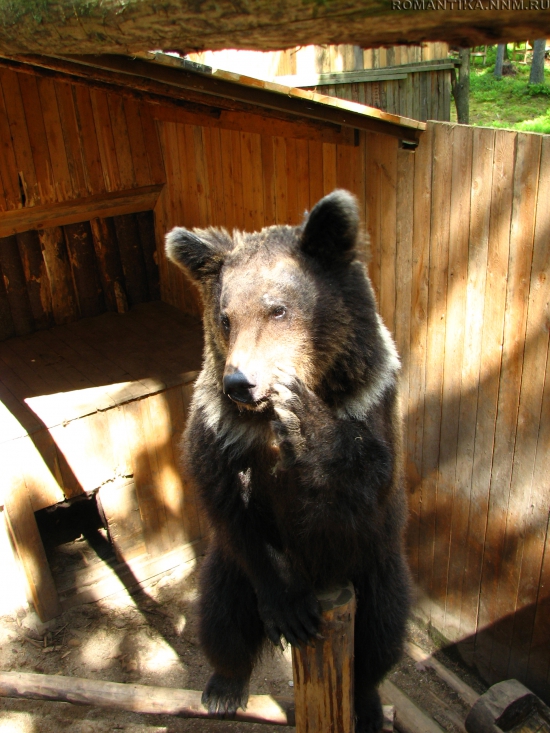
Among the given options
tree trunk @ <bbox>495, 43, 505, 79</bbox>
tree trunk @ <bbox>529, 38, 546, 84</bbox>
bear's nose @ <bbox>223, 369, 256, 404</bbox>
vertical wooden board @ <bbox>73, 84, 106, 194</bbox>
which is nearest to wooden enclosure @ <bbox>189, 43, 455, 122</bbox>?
vertical wooden board @ <bbox>73, 84, 106, 194</bbox>

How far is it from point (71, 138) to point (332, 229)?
4.60 metres

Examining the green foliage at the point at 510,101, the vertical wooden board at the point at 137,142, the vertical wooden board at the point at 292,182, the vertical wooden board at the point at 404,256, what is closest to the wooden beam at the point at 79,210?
the vertical wooden board at the point at 137,142

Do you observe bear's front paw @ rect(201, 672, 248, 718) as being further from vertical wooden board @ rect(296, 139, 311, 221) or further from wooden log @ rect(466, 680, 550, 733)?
vertical wooden board @ rect(296, 139, 311, 221)

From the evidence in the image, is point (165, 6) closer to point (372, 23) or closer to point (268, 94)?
point (372, 23)

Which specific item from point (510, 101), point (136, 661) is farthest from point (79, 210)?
point (510, 101)

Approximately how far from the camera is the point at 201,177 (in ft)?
20.2

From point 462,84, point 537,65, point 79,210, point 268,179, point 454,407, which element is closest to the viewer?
point 454,407

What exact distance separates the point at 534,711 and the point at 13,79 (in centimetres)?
648

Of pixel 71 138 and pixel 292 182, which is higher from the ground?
pixel 71 138

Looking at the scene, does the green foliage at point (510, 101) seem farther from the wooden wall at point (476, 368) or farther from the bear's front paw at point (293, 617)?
the bear's front paw at point (293, 617)

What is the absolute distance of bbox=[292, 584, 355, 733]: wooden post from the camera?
7.92 ft

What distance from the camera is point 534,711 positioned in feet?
13.1

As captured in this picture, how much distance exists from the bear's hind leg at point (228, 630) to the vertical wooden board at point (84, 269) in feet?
14.2

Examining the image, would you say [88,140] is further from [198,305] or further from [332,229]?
[332,229]
